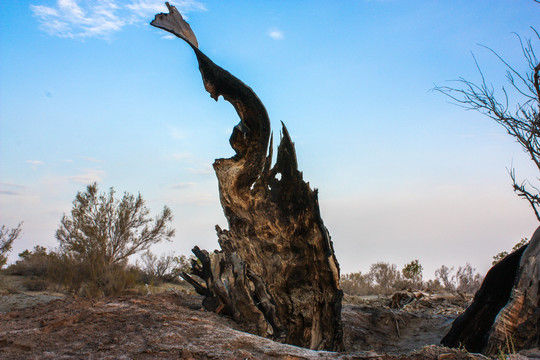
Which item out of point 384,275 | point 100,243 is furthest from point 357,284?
point 100,243

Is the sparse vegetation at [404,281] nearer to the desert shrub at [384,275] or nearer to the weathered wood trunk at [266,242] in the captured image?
the desert shrub at [384,275]

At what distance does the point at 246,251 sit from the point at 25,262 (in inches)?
619

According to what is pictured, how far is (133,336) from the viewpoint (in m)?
4.48

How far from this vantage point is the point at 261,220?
667 cm

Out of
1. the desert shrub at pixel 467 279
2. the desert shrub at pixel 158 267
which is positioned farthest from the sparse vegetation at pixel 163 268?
the desert shrub at pixel 467 279

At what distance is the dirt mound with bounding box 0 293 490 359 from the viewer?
160 inches

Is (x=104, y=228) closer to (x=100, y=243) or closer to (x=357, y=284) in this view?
(x=100, y=243)

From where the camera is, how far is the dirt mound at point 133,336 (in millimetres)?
4055

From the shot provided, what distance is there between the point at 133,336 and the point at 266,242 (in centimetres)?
269

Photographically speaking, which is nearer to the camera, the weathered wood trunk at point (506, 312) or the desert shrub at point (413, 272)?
the weathered wood trunk at point (506, 312)

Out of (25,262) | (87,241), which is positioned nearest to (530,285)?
(87,241)

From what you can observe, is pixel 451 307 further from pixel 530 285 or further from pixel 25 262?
pixel 25 262

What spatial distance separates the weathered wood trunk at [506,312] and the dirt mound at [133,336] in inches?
65.8

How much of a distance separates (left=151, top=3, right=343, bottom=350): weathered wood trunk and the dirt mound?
644mm
